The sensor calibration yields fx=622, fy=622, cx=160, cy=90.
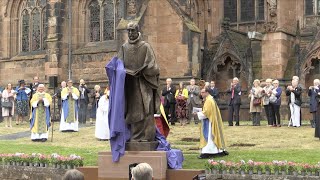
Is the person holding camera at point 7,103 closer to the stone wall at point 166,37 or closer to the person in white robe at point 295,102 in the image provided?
the stone wall at point 166,37

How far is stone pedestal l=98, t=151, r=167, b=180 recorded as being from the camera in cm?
1049

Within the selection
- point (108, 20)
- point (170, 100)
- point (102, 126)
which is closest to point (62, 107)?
point (102, 126)

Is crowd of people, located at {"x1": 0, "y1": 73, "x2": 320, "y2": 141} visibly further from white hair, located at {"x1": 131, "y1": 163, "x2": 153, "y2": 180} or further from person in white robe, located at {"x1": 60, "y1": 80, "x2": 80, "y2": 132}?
white hair, located at {"x1": 131, "y1": 163, "x2": 153, "y2": 180}

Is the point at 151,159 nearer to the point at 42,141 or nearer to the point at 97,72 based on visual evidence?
the point at 42,141

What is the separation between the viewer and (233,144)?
1752 centimetres

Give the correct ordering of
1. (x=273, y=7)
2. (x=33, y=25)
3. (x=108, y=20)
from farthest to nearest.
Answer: (x=33, y=25) → (x=108, y=20) → (x=273, y=7)

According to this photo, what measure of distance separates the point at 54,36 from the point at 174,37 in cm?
742

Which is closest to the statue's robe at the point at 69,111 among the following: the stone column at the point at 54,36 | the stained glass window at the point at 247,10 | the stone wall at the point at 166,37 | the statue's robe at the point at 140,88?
the stone wall at the point at 166,37

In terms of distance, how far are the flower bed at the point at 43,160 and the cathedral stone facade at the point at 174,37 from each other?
13663 millimetres

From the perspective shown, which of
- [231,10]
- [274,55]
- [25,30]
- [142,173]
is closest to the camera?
[142,173]

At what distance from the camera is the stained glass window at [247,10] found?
3061cm

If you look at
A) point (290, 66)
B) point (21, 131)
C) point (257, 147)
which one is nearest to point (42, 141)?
point (21, 131)

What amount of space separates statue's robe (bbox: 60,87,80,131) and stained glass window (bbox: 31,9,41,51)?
1286 centimetres

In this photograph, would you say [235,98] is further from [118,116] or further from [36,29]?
[36,29]
